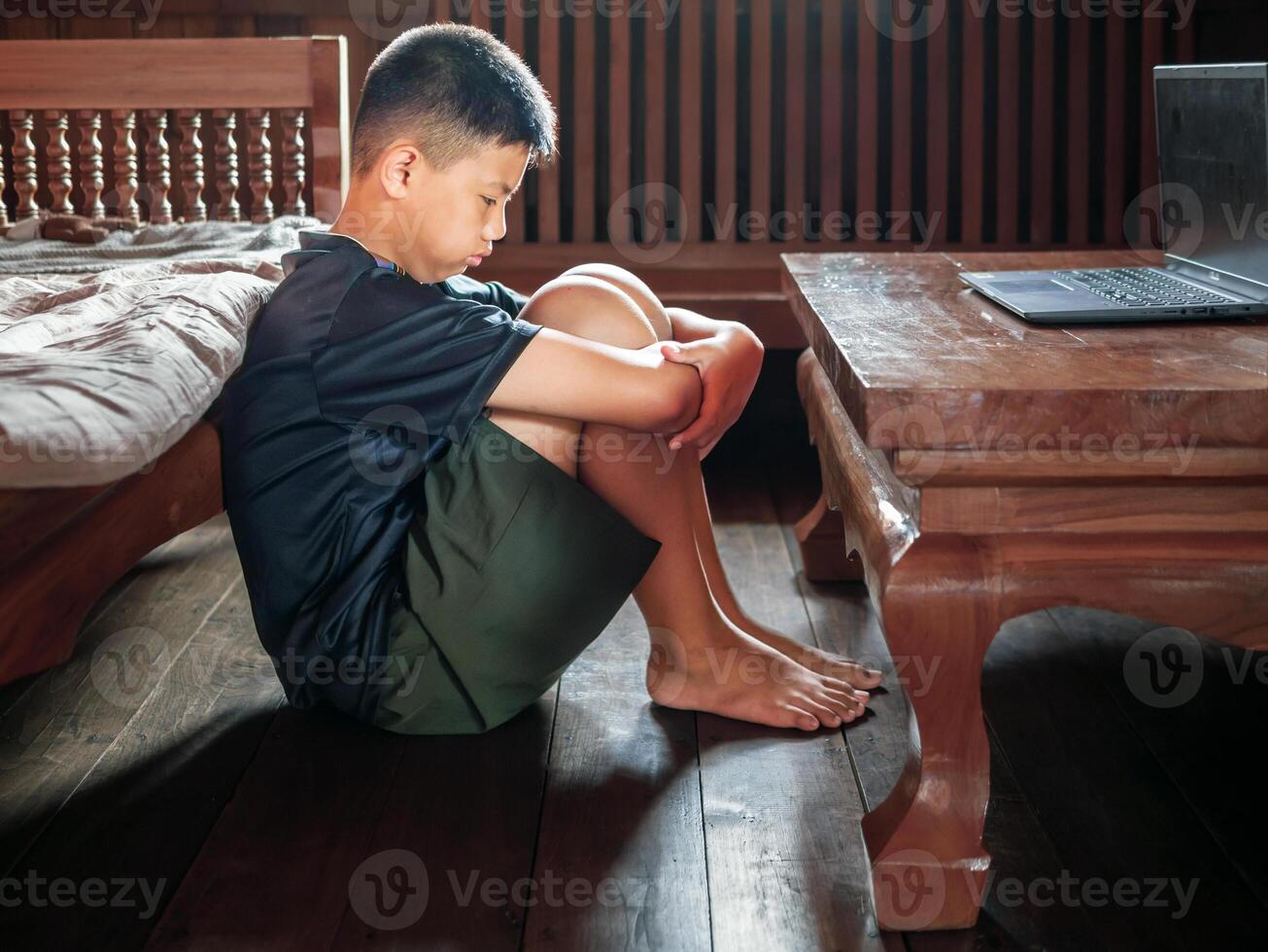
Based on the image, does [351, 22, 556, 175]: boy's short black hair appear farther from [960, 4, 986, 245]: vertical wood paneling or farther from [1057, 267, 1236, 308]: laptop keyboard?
[960, 4, 986, 245]: vertical wood paneling

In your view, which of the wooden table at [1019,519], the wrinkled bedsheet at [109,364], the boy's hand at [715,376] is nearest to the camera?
the wrinkled bedsheet at [109,364]

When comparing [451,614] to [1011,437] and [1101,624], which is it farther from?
[1101,624]

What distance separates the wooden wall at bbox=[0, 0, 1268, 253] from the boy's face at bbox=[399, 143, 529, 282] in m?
1.30

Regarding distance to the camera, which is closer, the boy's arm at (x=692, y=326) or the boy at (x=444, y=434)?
the boy at (x=444, y=434)

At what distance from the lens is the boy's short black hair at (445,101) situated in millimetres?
1210

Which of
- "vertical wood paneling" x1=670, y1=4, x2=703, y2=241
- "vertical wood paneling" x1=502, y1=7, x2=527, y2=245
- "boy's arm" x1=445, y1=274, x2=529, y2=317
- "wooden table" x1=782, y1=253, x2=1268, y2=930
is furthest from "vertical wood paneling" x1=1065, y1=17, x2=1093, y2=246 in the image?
"wooden table" x1=782, y1=253, x2=1268, y2=930

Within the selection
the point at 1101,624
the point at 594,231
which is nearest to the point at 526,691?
the point at 1101,624

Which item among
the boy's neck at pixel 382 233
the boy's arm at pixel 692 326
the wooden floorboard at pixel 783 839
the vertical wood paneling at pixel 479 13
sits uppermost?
the vertical wood paneling at pixel 479 13

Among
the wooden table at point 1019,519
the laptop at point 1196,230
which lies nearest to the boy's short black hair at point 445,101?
the wooden table at point 1019,519

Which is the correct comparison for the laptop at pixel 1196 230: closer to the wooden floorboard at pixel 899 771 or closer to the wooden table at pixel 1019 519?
the wooden table at pixel 1019 519

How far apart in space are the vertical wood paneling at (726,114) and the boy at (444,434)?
48.7 inches

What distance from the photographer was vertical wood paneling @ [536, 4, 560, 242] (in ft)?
8.08

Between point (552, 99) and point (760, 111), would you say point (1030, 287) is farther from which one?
point (552, 99)

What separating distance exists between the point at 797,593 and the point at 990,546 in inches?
30.0
